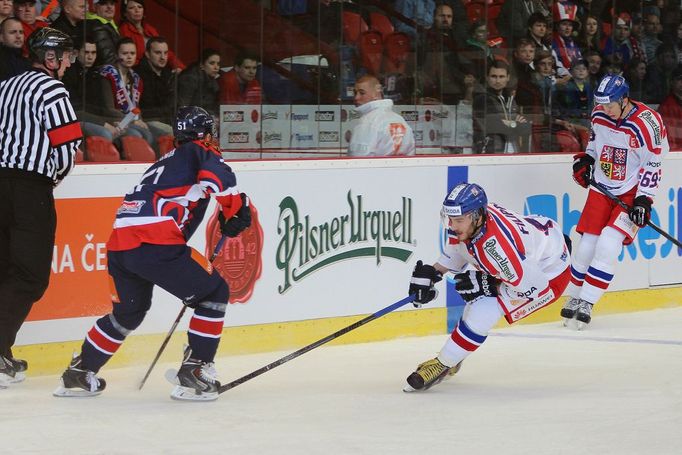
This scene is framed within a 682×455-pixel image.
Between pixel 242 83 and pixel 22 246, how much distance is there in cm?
170

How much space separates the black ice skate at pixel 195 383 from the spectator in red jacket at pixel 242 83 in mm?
1760

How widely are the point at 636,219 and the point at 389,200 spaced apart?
4.30 feet

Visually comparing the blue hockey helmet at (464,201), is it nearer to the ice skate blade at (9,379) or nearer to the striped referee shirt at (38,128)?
the striped referee shirt at (38,128)

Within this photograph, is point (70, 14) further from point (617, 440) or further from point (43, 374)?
point (617, 440)

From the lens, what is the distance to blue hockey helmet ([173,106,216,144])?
4.82 m

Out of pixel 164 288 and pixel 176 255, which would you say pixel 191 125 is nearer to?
pixel 176 255

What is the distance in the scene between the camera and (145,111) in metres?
6.05

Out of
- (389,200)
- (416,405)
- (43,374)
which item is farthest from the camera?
(389,200)

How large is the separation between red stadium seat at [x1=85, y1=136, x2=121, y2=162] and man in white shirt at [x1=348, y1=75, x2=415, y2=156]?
127 cm

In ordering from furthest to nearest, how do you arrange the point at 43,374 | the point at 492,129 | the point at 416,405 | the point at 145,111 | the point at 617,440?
the point at 492,129
the point at 145,111
the point at 43,374
the point at 416,405
the point at 617,440

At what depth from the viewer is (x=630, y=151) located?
701 centimetres

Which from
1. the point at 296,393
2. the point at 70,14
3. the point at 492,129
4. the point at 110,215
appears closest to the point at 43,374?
the point at 110,215

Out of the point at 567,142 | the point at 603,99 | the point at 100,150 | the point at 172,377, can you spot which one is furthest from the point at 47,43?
the point at 567,142

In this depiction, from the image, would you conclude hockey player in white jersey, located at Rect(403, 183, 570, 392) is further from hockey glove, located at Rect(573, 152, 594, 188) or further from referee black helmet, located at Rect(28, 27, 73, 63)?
hockey glove, located at Rect(573, 152, 594, 188)
